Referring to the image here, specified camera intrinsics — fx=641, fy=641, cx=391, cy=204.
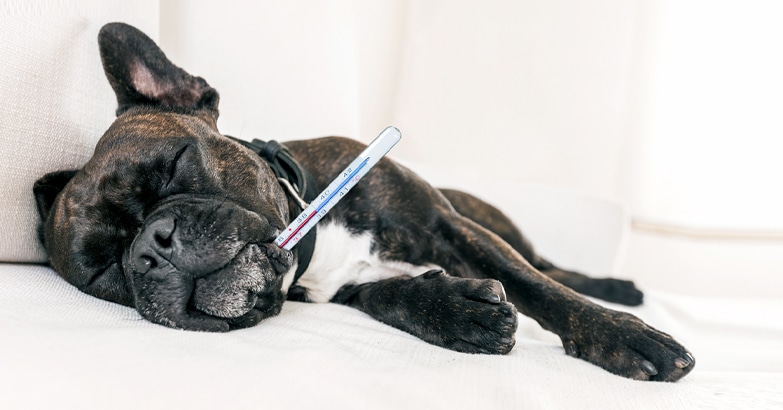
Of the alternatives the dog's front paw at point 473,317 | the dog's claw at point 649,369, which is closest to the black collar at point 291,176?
the dog's front paw at point 473,317

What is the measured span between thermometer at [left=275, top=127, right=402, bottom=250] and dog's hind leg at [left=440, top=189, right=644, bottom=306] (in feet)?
5.20

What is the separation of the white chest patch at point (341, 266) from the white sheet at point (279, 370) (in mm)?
332

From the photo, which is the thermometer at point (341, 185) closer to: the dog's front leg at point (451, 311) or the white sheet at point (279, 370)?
the white sheet at point (279, 370)

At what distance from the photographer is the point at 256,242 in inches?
67.2

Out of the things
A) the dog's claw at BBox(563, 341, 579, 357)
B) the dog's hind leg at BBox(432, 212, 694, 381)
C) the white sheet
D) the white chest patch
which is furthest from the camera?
the white chest patch

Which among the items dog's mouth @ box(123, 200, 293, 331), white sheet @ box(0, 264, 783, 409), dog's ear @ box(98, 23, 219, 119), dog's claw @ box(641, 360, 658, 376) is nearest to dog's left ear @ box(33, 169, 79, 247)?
white sheet @ box(0, 264, 783, 409)

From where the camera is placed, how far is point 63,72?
6.70 ft

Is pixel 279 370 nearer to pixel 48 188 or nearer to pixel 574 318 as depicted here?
pixel 574 318

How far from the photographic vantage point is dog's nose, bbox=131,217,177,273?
5.22ft

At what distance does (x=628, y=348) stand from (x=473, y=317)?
1.39 ft

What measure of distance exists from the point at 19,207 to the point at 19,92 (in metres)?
0.34

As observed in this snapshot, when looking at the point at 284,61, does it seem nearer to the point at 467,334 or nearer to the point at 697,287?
the point at 467,334

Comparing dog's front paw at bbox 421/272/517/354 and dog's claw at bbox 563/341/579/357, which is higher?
dog's front paw at bbox 421/272/517/354

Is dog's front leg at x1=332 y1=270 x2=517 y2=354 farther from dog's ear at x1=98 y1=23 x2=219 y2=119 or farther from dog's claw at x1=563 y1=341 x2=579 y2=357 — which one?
dog's ear at x1=98 y1=23 x2=219 y2=119
